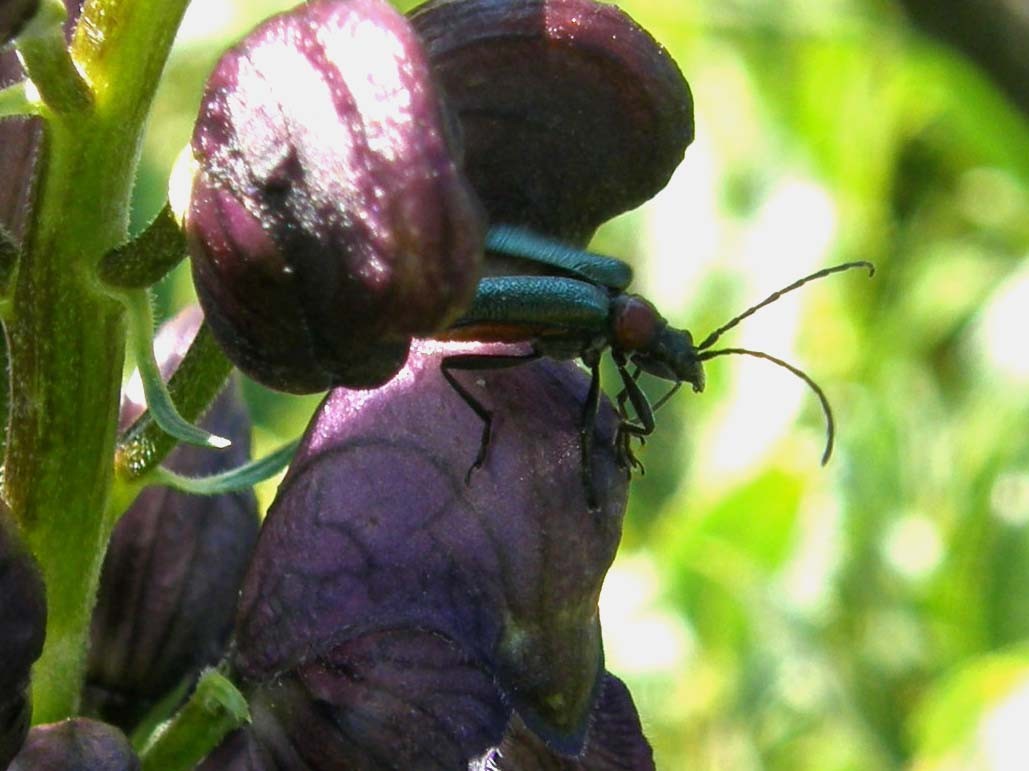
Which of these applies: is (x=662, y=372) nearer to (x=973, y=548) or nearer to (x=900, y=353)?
(x=973, y=548)

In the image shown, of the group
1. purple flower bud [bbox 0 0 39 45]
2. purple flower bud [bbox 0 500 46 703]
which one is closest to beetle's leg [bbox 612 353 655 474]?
purple flower bud [bbox 0 500 46 703]

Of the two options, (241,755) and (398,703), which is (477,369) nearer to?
(398,703)

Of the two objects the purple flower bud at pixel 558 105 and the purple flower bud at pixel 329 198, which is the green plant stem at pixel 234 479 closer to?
the purple flower bud at pixel 558 105

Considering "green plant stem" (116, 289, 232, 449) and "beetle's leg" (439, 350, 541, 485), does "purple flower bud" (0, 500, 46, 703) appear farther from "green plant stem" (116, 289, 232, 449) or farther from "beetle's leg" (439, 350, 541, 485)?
"beetle's leg" (439, 350, 541, 485)

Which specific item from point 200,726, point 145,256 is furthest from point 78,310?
point 200,726

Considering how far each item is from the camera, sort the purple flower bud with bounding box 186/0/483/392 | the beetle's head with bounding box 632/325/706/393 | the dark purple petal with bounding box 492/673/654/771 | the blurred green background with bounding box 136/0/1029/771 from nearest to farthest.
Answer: the purple flower bud with bounding box 186/0/483/392
the dark purple petal with bounding box 492/673/654/771
the beetle's head with bounding box 632/325/706/393
the blurred green background with bounding box 136/0/1029/771

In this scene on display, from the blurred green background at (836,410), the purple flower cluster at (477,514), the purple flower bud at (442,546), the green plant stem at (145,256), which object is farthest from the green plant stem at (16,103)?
the blurred green background at (836,410)
